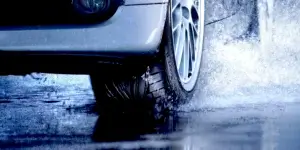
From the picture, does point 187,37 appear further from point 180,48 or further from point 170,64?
point 170,64

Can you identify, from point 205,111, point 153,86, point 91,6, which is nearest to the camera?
point 91,6

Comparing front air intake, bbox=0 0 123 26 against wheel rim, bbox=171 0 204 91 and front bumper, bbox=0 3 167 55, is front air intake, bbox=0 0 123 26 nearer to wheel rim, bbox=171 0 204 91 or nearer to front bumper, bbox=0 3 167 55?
front bumper, bbox=0 3 167 55

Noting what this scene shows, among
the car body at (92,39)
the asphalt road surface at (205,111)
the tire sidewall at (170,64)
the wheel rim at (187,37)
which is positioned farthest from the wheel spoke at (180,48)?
the car body at (92,39)

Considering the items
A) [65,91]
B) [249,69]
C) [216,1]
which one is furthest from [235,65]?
[65,91]

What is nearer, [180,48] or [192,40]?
[180,48]

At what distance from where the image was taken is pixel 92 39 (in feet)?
8.30

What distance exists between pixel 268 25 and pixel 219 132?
3.50 metres

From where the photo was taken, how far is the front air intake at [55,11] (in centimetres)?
260

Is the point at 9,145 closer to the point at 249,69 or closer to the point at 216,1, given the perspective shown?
the point at 249,69

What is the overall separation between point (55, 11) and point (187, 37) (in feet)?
2.95

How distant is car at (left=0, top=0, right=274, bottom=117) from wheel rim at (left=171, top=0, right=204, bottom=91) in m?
0.07

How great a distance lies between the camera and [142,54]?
100 inches

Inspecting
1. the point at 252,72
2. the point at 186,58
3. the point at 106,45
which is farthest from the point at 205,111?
the point at 252,72

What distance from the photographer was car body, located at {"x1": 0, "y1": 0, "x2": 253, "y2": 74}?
2.52 metres
